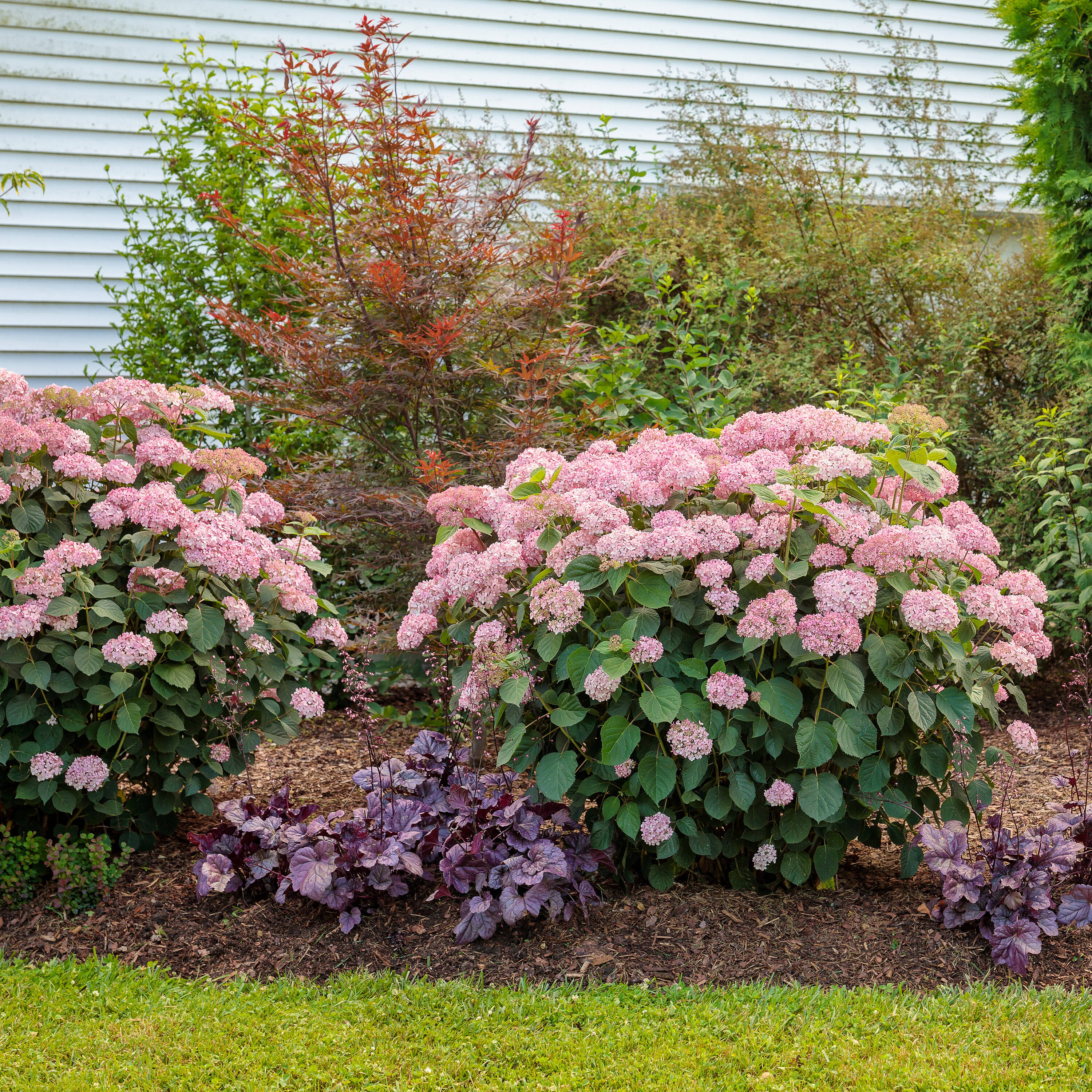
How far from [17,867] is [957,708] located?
2.59 metres

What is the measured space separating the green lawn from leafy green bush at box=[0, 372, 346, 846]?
627 millimetres

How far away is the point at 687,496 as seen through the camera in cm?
Result: 276

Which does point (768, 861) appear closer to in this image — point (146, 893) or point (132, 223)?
point (146, 893)

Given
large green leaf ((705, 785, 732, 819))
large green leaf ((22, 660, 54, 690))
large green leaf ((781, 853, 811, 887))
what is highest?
large green leaf ((22, 660, 54, 690))

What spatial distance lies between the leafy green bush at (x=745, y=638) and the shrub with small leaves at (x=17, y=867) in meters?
1.22

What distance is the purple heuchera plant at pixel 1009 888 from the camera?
8.00 feet

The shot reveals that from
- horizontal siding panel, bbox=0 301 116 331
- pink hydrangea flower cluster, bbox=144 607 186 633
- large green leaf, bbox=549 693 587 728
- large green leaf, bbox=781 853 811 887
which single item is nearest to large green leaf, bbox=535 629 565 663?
large green leaf, bbox=549 693 587 728

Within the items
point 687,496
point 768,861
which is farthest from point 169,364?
point 768,861

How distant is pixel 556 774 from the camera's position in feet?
8.12

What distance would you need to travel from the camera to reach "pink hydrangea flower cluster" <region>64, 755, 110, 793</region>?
8.72 feet

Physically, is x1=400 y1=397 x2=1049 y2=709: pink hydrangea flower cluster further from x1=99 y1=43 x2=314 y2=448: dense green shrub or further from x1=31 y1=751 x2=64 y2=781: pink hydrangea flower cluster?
x1=99 y1=43 x2=314 y2=448: dense green shrub

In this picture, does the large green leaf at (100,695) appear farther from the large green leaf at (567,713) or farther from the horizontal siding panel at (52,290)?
the horizontal siding panel at (52,290)

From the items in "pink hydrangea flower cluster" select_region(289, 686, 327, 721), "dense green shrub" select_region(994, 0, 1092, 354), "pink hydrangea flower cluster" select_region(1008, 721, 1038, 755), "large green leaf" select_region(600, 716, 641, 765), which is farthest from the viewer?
"dense green shrub" select_region(994, 0, 1092, 354)

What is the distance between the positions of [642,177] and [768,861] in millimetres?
5086
